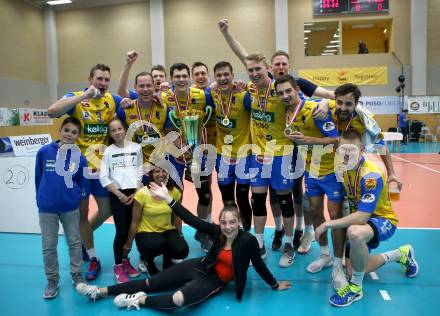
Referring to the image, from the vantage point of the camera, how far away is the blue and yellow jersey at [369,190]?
2.82 metres

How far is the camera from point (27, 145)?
5801mm

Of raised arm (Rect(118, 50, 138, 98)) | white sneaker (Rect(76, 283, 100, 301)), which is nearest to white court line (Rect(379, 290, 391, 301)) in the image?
white sneaker (Rect(76, 283, 100, 301))

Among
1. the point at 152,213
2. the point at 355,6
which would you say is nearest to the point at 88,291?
the point at 152,213

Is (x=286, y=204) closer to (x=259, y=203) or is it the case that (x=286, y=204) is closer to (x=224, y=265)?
(x=259, y=203)

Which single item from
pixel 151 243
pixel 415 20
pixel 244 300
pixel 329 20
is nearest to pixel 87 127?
pixel 151 243

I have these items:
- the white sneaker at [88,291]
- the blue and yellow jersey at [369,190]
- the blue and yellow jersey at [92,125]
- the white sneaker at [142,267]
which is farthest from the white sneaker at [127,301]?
the blue and yellow jersey at [369,190]

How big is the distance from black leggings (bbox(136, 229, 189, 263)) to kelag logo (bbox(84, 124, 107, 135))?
101 centimetres

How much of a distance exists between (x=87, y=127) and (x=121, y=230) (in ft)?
3.25

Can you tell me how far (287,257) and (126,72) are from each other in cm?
244

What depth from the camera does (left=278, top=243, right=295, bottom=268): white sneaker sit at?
3611 mm

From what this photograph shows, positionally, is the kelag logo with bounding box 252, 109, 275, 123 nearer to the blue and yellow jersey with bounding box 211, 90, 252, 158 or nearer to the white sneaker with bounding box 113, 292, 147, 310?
the blue and yellow jersey with bounding box 211, 90, 252, 158

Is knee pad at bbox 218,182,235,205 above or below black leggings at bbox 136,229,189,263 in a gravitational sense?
above

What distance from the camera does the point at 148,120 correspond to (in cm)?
366

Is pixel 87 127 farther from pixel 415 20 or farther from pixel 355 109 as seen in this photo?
pixel 415 20
